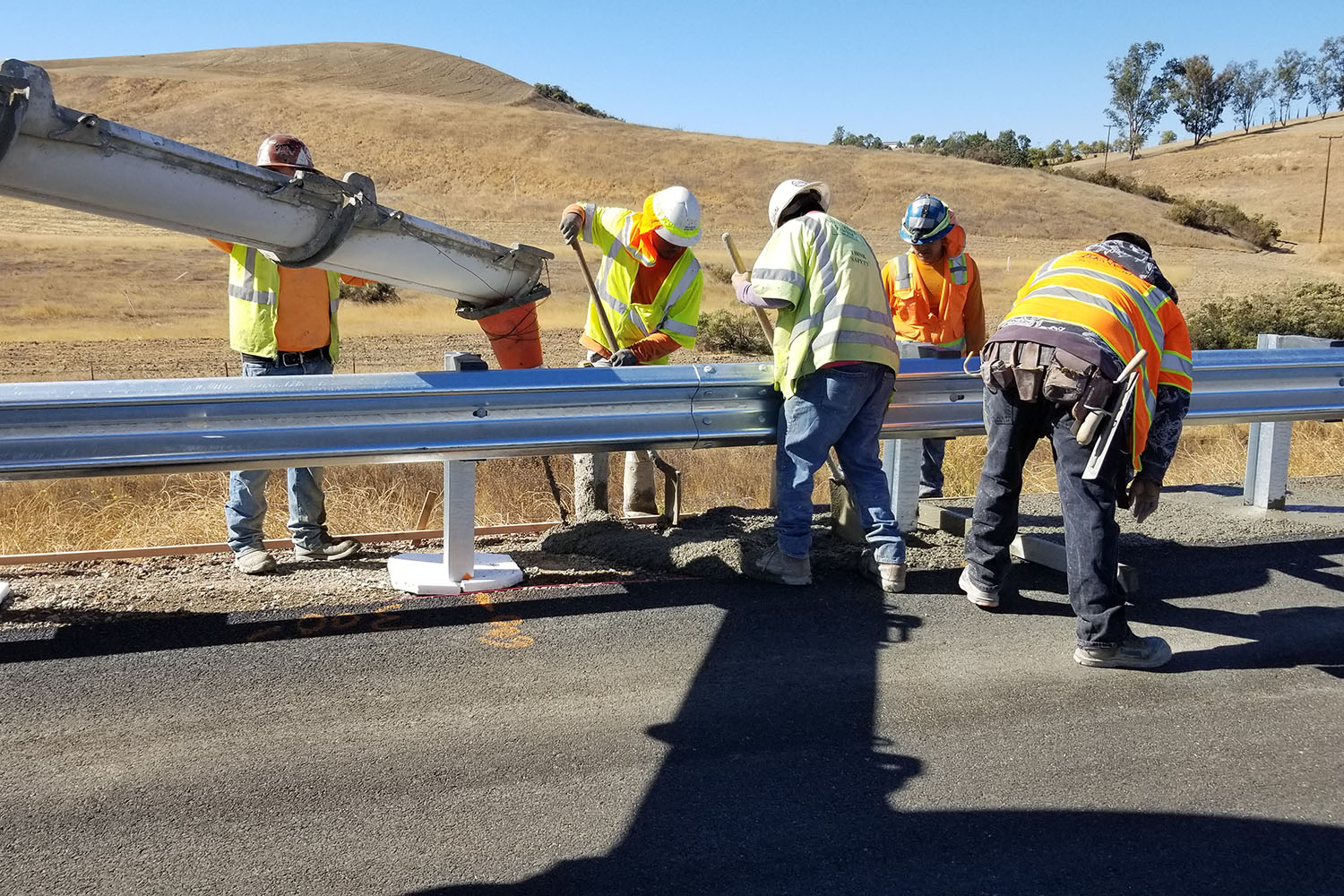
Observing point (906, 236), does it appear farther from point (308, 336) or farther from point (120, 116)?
point (120, 116)

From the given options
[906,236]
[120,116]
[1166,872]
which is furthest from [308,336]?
[120,116]

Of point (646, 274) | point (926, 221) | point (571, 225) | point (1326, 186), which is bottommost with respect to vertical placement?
point (646, 274)

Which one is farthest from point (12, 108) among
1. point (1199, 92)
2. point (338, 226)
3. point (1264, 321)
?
point (1199, 92)

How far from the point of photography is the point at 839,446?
5215 mm

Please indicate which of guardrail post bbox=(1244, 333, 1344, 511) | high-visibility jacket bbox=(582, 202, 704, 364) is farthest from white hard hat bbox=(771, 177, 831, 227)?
guardrail post bbox=(1244, 333, 1344, 511)

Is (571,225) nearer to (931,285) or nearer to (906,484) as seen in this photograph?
(906,484)

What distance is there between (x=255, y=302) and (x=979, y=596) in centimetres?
341

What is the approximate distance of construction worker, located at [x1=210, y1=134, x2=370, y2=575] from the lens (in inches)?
207

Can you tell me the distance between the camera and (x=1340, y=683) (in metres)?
4.21

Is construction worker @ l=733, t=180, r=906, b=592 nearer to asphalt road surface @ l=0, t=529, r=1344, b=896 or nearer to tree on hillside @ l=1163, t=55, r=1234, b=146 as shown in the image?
asphalt road surface @ l=0, t=529, r=1344, b=896

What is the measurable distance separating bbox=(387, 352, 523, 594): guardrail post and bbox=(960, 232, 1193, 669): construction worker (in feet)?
6.88

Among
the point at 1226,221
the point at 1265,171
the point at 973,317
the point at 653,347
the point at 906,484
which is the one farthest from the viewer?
the point at 1265,171

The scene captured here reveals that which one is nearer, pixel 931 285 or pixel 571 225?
pixel 571 225

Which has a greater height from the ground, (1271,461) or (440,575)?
(1271,461)
